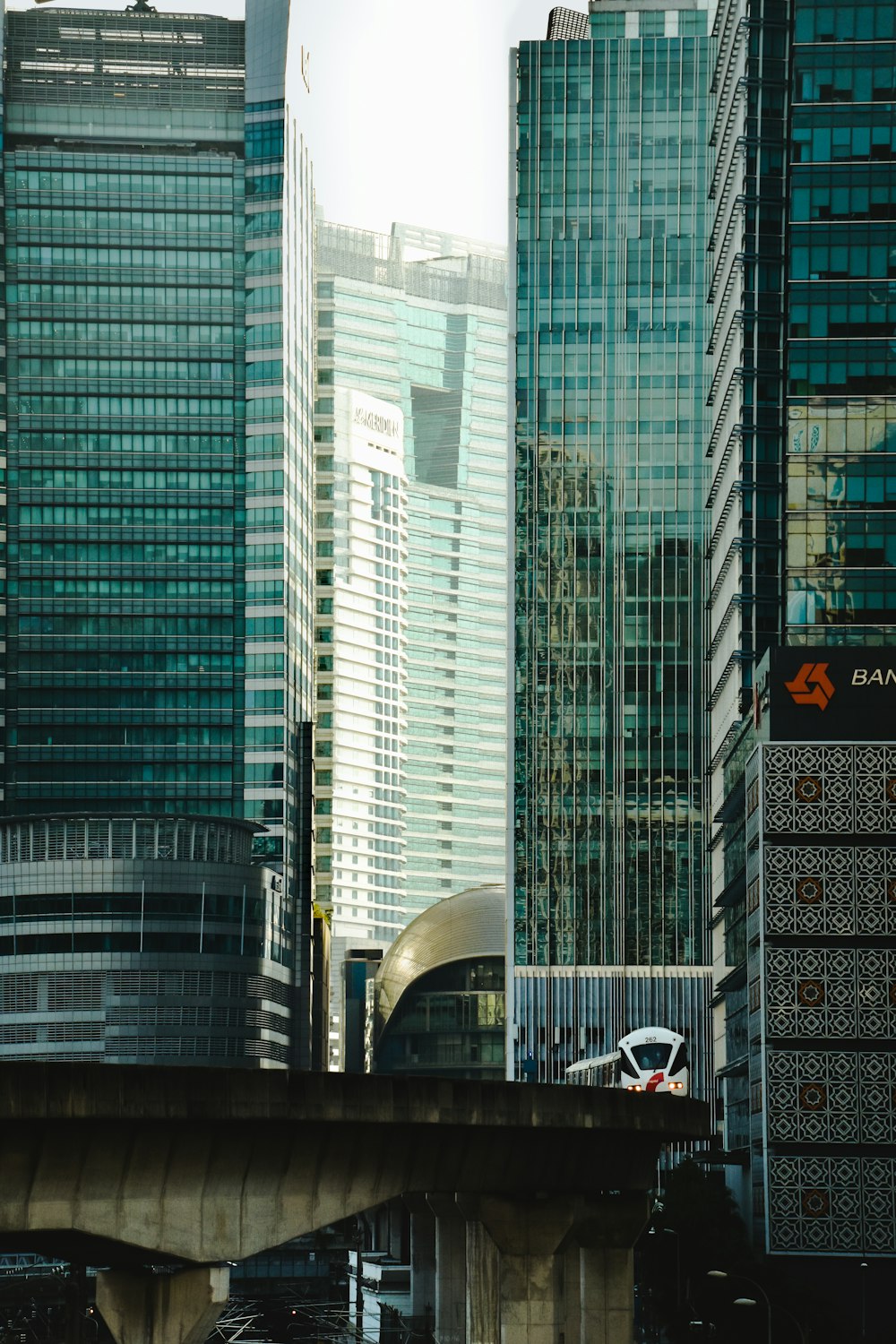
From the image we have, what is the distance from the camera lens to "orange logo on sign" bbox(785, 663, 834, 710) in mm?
116750

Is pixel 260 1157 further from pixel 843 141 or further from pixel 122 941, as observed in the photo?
pixel 122 941

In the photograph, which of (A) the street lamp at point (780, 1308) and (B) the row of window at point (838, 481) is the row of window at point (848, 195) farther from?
(A) the street lamp at point (780, 1308)

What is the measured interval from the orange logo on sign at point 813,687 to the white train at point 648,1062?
65.6m

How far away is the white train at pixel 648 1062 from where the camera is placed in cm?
17795

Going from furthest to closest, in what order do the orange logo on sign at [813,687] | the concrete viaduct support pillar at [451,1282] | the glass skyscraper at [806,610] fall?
the orange logo on sign at [813,687] < the glass skyscraper at [806,610] < the concrete viaduct support pillar at [451,1282]

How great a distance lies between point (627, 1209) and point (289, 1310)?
76.5 meters

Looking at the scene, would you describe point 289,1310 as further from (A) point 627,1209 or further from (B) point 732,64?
(B) point 732,64

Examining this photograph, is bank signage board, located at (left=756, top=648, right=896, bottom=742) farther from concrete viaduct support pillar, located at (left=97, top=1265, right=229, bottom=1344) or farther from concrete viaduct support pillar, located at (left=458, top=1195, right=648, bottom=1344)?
concrete viaduct support pillar, located at (left=97, top=1265, right=229, bottom=1344)

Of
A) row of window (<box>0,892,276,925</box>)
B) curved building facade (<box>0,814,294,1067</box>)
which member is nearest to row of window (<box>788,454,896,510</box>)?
curved building facade (<box>0,814,294,1067</box>)

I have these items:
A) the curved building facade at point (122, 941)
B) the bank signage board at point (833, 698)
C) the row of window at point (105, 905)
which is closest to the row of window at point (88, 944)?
the curved building facade at point (122, 941)

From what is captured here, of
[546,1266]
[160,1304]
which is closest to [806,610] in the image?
[546,1266]

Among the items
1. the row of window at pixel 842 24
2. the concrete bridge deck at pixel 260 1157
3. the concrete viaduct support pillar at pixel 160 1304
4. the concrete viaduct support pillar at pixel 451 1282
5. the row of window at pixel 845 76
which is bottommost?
the concrete viaduct support pillar at pixel 451 1282

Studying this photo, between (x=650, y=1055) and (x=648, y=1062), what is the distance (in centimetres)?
145

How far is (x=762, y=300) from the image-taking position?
14788cm
